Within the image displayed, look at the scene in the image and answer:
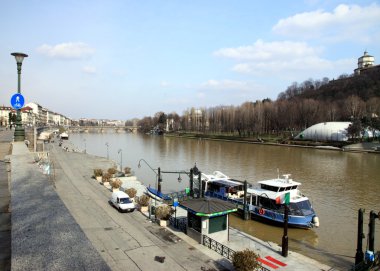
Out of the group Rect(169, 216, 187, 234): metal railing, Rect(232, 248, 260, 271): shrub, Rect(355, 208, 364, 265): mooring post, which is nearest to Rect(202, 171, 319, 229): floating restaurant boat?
Rect(355, 208, 364, 265): mooring post

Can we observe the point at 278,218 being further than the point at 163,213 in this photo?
Yes

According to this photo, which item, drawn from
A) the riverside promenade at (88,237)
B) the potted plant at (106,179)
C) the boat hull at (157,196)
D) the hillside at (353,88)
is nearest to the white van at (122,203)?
the riverside promenade at (88,237)

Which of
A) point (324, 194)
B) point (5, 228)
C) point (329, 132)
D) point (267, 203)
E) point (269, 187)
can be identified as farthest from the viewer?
point (329, 132)

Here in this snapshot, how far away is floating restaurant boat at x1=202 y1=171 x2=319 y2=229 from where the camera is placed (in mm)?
23094

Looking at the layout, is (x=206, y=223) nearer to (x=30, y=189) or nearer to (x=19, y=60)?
(x=30, y=189)

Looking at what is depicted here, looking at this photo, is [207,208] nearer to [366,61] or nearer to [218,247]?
[218,247]

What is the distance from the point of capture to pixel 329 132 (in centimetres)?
9550

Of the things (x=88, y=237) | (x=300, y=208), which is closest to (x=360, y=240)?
(x=300, y=208)

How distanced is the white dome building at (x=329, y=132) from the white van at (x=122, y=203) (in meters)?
85.9

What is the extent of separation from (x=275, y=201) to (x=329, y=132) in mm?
79833

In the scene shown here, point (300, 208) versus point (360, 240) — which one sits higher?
point (360, 240)

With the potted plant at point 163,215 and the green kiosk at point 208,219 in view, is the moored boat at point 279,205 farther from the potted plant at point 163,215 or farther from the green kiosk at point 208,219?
the potted plant at point 163,215

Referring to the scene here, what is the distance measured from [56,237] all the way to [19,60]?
18.0 meters

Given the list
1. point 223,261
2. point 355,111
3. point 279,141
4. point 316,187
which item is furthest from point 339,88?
point 223,261
